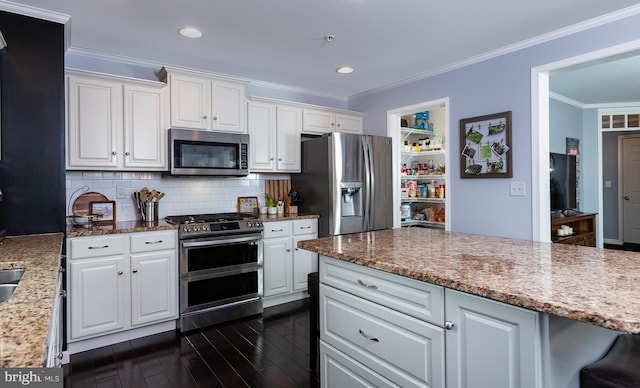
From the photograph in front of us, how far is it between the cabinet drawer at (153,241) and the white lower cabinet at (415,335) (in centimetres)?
170

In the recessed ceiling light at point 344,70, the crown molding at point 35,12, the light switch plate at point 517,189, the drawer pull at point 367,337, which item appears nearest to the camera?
the drawer pull at point 367,337

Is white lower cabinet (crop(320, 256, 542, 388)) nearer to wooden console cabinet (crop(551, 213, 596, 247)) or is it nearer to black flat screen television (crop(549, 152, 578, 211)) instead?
wooden console cabinet (crop(551, 213, 596, 247))

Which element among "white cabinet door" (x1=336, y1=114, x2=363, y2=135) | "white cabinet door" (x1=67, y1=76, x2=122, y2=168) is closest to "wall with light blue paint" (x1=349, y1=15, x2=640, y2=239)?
"white cabinet door" (x1=336, y1=114, x2=363, y2=135)

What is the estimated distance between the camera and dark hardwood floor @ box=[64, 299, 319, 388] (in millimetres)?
2303

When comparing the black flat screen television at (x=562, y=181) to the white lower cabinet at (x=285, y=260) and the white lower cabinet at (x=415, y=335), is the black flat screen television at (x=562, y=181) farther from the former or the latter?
the white lower cabinet at (x=415, y=335)

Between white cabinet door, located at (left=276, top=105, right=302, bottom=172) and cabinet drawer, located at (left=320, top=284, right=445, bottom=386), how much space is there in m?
2.41

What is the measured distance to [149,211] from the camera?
3305 millimetres

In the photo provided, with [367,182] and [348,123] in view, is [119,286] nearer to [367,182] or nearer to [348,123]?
[367,182]

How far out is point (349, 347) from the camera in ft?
5.62

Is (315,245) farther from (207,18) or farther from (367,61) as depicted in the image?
(367,61)

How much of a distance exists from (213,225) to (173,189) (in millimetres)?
771

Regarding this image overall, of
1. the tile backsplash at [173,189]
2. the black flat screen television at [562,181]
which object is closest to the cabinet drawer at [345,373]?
the tile backsplash at [173,189]

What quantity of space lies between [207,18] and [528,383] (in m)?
2.78

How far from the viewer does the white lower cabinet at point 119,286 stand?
2.64 meters
